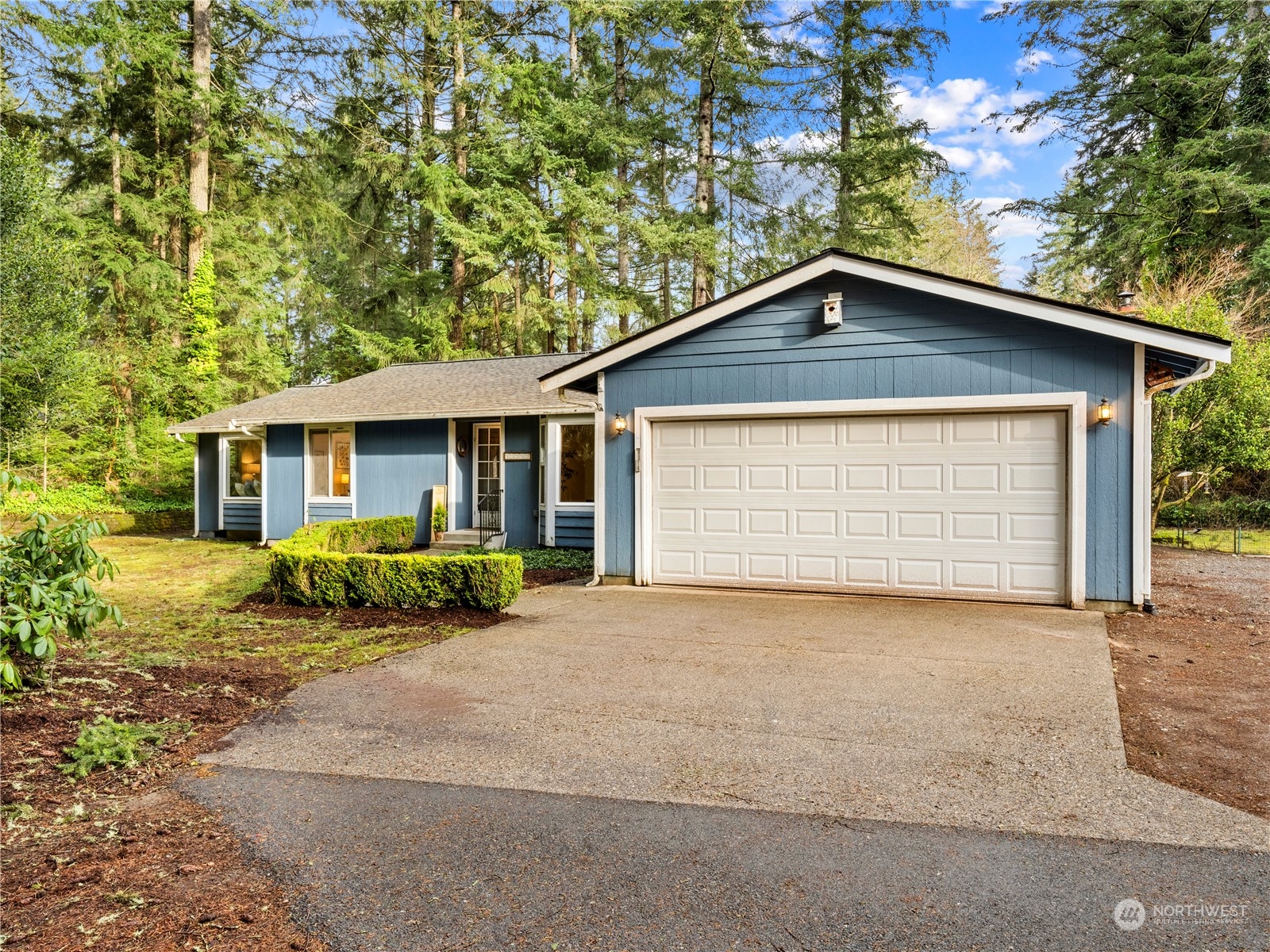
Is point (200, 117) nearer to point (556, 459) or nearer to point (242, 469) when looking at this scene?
point (242, 469)

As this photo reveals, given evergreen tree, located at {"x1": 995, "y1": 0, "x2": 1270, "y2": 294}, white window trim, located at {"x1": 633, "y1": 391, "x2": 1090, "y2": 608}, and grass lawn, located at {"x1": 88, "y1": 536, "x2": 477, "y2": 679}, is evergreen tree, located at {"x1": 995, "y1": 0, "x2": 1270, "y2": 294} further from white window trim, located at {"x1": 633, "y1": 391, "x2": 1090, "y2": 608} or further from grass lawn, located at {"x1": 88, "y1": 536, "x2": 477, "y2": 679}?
grass lawn, located at {"x1": 88, "y1": 536, "x2": 477, "y2": 679}

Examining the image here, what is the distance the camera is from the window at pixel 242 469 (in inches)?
595

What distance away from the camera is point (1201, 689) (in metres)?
4.78

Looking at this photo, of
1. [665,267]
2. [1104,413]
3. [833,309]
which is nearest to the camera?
[1104,413]

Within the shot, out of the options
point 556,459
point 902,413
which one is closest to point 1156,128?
point 902,413

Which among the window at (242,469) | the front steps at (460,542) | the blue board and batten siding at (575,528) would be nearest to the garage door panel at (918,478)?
the blue board and batten siding at (575,528)

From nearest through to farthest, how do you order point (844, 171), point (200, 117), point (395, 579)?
point (395, 579) → point (844, 171) → point (200, 117)

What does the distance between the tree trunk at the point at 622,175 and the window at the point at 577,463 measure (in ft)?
27.3

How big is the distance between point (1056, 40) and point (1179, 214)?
5.83 m

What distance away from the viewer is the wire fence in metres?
13.1

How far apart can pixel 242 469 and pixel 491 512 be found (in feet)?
20.4

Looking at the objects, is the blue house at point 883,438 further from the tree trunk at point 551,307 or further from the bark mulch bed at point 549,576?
the tree trunk at point 551,307

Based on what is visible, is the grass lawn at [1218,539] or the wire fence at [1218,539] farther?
the grass lawn at [1218,539]

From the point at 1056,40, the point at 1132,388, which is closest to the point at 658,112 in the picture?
the point at 1056,40
